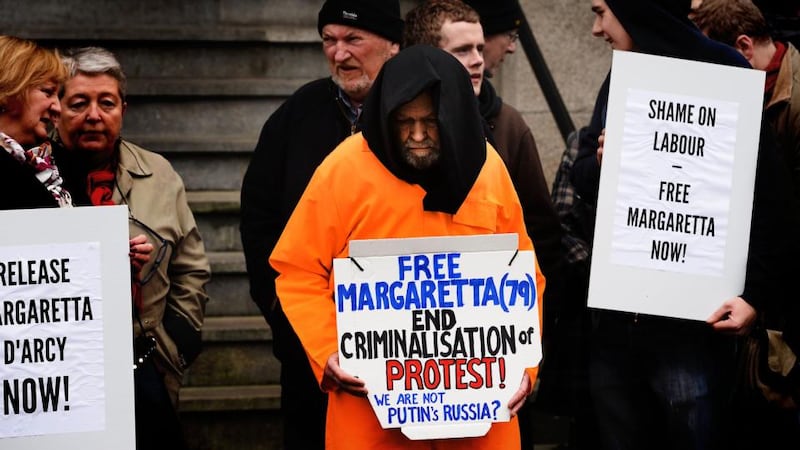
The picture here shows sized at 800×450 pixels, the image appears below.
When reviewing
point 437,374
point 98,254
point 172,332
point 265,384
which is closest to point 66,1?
point 265,384

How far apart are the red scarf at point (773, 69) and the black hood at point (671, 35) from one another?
2.13 ft

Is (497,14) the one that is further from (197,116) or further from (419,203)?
(419,203)

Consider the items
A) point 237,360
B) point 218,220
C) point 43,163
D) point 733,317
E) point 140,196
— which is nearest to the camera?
point 43,163

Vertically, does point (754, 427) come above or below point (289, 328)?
below

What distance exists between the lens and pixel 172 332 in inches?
182

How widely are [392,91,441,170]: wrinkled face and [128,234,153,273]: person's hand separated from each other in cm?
97

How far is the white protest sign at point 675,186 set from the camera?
163 inches

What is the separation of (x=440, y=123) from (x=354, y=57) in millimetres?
1211

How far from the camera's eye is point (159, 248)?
4637 mm

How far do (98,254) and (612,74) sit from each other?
1695mm

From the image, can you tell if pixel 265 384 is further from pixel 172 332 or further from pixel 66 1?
pixel 66 1

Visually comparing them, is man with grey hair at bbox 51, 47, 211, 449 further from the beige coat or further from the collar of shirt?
the collar of shirt

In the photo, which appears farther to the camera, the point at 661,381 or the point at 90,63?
the point at 90,63

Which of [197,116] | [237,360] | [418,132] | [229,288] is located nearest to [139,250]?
[418,132]
